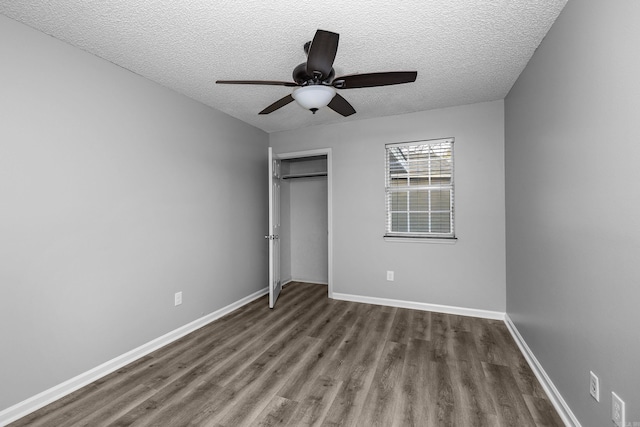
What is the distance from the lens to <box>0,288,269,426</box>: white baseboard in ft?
5.86

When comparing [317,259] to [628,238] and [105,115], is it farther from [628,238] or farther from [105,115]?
[628,238]

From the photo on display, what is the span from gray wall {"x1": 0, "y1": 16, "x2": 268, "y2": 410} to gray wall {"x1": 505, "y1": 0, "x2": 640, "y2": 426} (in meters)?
3.23

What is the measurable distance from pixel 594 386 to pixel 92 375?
3.27m

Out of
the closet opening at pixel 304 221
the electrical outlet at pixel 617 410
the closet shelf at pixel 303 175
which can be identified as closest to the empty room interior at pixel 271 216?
the electrical outlet at pixel 617 410

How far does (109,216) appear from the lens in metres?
2.34

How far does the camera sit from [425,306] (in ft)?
12.0

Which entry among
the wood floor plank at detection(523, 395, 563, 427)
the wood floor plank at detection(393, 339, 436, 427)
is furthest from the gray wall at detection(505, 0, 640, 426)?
the wood floor plank at detection(393, 339, 436, 427)

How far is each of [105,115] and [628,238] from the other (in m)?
3.38

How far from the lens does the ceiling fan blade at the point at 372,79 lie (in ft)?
6.09

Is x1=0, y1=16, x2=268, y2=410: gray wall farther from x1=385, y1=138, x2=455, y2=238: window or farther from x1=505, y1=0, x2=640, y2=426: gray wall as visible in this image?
x1=505, y1=0, x2=640, y2=426: gray wall

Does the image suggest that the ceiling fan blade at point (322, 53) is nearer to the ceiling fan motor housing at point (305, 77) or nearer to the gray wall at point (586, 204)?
the ceiling fan motor housing at point (305, 77)

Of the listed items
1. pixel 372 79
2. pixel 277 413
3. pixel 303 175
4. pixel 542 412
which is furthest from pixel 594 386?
pixel 303 175

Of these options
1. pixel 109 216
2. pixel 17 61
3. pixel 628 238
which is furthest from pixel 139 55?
pixel 628 238

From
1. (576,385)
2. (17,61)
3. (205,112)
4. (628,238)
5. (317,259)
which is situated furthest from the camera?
(317,259)
